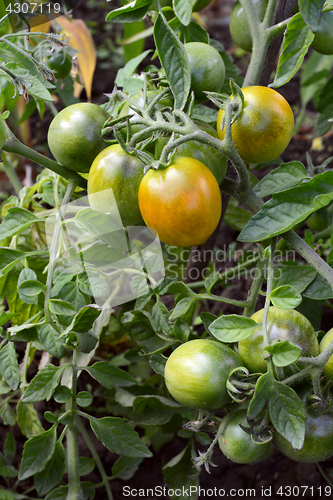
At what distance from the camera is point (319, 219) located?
2.85 feet

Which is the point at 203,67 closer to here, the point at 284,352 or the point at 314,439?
the point at 284,352

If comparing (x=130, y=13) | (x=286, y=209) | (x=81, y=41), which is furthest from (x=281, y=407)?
(x=81, y=41)

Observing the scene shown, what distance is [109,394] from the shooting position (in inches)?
31.8

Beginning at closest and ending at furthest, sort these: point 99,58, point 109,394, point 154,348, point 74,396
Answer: point 74,396, point 154,348, point 109,394, point 99,58

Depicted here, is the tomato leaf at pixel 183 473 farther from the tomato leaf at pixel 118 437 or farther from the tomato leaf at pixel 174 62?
the tomato leaf at pixel 174 62

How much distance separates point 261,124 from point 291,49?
0.10 metres

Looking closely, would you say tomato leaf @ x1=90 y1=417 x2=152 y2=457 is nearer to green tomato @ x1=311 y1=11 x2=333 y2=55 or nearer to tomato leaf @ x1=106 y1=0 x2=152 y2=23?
tomato leaf @ x1=106 y1=0 x2=152 y2=23

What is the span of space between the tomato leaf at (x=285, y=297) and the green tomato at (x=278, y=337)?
0.06m

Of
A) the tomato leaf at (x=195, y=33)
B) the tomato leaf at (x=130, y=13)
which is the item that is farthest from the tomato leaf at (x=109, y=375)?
the tomato leaf at (x=195, y=33)

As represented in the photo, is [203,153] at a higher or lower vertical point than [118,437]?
higher

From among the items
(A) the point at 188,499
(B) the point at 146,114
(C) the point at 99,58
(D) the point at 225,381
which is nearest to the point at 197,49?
(B) the point at 146,114

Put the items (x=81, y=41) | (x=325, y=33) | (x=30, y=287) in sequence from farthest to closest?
(x=81, y=41) → (x=325, y=33) → (x=30, y=287)

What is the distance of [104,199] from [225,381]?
0.28 m

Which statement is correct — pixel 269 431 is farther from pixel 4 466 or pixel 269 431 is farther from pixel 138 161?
pixel 4 466
